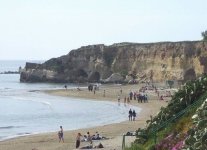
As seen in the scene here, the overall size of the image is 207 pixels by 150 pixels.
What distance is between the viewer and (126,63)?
105562 millimetres

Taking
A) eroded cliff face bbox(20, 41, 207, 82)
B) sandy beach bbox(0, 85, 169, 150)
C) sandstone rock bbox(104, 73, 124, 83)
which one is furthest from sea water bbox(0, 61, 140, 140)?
sandstone rock bbox(104, 73, 124, 83)

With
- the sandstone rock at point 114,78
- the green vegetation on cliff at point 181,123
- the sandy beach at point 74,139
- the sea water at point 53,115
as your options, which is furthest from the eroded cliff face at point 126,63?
the green vegetation on cliff at point 181,123

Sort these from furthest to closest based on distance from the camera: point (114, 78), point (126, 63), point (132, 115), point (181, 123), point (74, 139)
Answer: point (126, 63)
point (114, 78)
point (132, 115)
point (74, 139)
point (181, 123)

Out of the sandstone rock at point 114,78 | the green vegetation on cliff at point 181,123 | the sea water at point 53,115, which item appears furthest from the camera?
the sandstone rock at point 114,78

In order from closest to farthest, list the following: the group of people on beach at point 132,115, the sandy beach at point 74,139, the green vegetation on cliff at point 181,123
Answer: the green vegetation on cliff at point 181,123 → the sandy beach at point 74,139 → the group of people on beach at point 132,115

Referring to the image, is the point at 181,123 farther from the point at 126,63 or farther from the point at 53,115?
the point at 126,63

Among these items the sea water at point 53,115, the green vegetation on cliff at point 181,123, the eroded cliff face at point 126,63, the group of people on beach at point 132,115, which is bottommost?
the sea water at point 53,115

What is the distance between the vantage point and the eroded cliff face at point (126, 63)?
8994cm

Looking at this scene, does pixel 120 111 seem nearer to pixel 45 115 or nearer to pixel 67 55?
pixel 45 115

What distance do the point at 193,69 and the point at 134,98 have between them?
25153 mm

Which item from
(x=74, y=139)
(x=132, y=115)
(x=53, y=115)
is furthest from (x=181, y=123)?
(x=53, y=115)

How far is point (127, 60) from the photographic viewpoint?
105 metres

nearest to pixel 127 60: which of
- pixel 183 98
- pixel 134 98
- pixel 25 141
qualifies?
pixel 134 98

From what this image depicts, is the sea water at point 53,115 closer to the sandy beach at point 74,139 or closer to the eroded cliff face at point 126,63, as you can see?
the sandy beach at point 74,139
